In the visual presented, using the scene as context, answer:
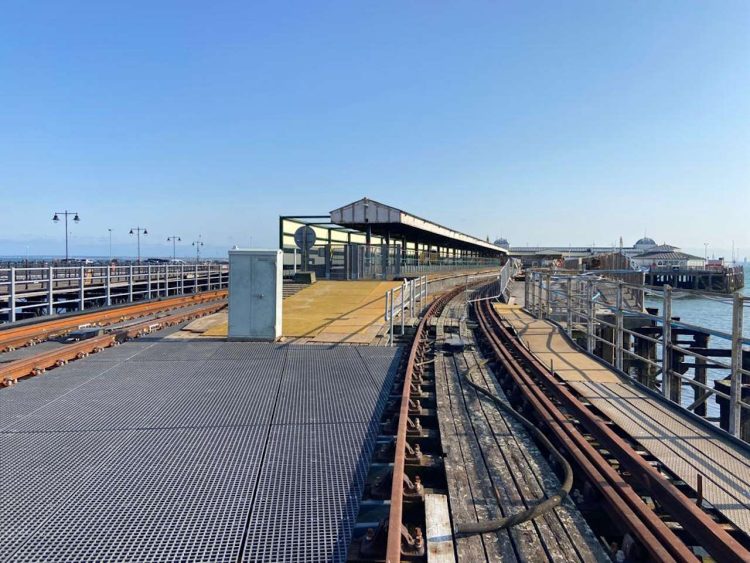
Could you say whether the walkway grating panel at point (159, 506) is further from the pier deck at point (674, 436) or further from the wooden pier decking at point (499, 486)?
the pier deck at point (674, 436)

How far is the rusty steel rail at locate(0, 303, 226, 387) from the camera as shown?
22.1 ft

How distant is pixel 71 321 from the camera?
12.6 meters

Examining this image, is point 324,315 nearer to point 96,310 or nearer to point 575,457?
point 96,310

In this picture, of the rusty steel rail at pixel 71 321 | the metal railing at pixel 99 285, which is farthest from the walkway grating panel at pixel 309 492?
the metal railing at pixel 99 285

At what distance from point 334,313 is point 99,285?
14416 millimetres

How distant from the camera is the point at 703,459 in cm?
438

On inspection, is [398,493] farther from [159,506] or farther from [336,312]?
[336,312]

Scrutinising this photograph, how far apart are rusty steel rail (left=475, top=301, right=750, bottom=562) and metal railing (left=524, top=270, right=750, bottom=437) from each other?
146cm

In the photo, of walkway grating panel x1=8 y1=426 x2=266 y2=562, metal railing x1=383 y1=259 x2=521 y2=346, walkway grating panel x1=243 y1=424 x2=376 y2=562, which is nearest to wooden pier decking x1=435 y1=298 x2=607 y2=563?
walkway grating panel x1=243 y1=424 x2=376 y2=562

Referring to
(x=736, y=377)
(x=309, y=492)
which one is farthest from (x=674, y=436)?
(x=309, y=492)

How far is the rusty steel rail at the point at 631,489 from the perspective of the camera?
9.59 ft

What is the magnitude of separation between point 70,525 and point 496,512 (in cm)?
272

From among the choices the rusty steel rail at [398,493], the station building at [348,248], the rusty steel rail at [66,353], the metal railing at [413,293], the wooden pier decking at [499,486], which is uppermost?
the station building at [348,248]

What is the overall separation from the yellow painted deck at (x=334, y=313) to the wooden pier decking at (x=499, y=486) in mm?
4617
